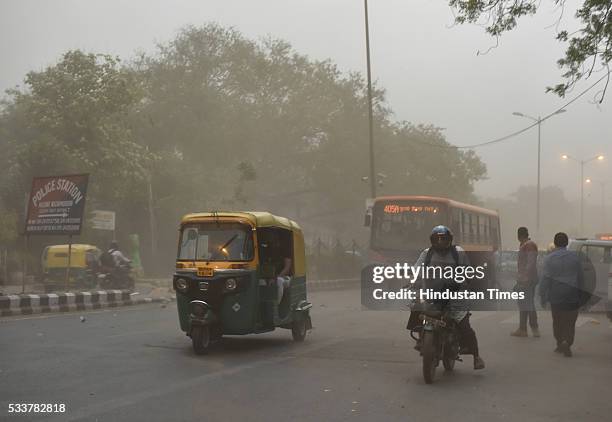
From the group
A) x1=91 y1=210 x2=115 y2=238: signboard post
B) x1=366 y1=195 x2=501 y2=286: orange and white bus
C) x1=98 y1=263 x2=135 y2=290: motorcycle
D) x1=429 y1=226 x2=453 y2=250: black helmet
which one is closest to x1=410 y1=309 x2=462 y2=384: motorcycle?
x1=429 y1=226 x2=453 y2=250: black helmet

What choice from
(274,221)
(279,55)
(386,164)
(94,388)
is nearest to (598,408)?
(94,388)

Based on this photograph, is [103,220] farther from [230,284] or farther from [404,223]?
[230,284]

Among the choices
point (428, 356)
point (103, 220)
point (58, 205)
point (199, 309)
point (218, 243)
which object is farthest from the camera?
point (103, 220)

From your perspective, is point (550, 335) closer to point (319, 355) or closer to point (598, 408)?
point (319, 355)

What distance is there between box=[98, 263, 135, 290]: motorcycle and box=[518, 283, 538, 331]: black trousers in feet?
47.0

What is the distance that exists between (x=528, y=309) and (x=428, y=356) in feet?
19.3

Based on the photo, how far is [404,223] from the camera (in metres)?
26.3

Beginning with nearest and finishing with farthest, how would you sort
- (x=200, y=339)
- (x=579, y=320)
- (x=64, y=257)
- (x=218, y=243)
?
(x=200, y=339), (x=218, y=243), (x=579, y=320), (x=64, y=257)

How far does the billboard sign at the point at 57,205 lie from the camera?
20.2 metres

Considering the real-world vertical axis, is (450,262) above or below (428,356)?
above

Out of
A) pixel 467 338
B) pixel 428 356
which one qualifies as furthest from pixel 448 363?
pixel 428 356

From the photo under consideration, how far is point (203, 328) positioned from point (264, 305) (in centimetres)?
115

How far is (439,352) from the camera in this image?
28.5ft

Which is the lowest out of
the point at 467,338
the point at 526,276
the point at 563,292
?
the point at 467,338
